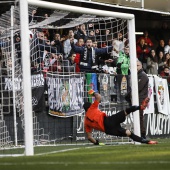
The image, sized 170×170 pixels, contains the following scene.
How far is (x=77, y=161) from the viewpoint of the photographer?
13188mm

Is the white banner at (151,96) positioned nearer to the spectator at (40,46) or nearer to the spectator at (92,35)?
Result: the spectator at (92,35)

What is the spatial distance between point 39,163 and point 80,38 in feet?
30.4

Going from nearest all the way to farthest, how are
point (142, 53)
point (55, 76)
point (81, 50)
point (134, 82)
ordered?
point (134, 82), point (55, 76), point (81, 50), point (142, 53)

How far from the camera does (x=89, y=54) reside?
22.0 meters

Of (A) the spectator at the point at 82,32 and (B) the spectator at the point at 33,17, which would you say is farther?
(A) the spectator at the point at 82,32

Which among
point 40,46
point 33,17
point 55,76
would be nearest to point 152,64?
point 55,76

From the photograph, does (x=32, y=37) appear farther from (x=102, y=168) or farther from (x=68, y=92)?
(x=102, y=168)

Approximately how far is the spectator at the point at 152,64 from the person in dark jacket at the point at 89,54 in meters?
6.12

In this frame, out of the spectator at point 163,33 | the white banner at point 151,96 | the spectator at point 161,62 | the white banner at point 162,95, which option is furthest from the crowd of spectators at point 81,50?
the spectator at point 163,33

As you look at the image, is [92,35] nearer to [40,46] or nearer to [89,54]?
[89,54]

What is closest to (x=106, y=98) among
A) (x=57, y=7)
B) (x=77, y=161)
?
(x=57, y=7)

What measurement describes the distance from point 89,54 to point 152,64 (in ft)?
22.9

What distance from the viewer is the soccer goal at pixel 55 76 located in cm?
1898

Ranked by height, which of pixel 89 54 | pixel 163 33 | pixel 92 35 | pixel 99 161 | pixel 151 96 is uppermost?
pixel 163 33
